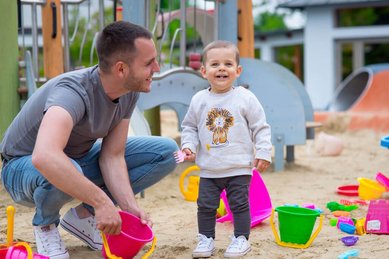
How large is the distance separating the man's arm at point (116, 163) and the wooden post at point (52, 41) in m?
2.47

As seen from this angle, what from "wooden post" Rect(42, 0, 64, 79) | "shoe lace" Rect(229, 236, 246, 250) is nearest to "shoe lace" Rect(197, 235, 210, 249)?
"shoe lace" Rect(229, 236, 246, 250)

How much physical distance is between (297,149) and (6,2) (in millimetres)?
4131

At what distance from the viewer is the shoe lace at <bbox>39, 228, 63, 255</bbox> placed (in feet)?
8.64

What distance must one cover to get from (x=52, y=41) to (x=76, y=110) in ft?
9.37

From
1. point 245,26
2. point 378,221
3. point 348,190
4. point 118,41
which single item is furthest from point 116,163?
point 245,26

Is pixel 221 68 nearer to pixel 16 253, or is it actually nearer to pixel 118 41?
pixel 118 41

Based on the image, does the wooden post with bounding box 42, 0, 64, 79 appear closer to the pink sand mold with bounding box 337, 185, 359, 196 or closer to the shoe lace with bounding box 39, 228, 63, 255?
the pink sand mold with bounding box 337, 185, 359, 196

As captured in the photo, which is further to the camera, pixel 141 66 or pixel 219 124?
pixel 219 124

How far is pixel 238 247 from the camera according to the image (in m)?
2.74

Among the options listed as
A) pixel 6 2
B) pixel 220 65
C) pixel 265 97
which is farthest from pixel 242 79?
pixel 220 65

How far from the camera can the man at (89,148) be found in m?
2.26

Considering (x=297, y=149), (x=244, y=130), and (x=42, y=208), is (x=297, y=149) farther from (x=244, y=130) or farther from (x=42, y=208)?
(x=42, y=208)

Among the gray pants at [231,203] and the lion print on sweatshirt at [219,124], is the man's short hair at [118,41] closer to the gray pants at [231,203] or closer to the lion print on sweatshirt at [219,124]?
the lion print on sweatshirt at [219,124]

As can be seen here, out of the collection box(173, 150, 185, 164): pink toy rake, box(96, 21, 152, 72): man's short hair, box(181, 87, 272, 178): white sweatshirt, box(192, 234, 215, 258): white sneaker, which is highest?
box(96, 21, 152, 72): man's short hair
